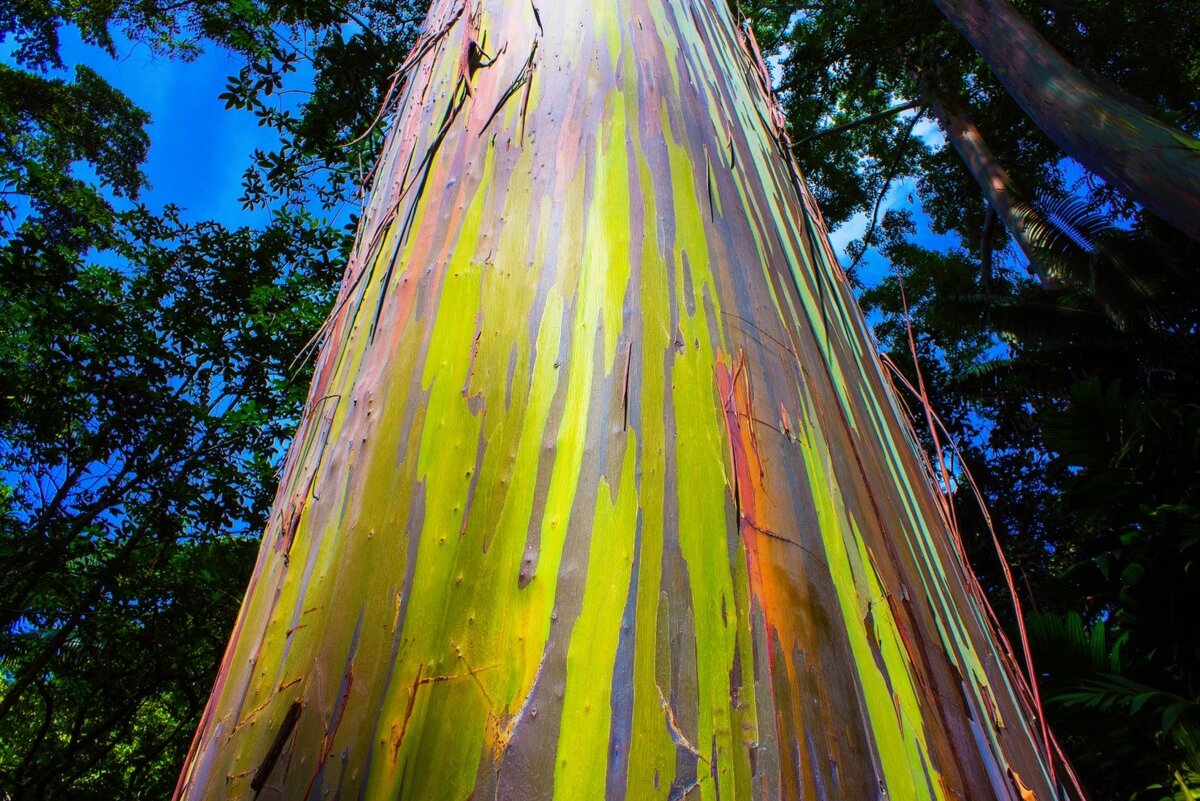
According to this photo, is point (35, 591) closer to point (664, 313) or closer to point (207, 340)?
point (207, 340)

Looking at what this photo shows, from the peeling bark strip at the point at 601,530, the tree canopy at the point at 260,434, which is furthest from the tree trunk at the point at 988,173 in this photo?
the peeling bark strip at the point at 601,530

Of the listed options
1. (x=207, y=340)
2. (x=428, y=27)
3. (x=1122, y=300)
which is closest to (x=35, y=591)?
(x=207, y=340)

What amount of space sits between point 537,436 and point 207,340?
200 inches

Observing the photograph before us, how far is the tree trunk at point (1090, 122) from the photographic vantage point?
416cm

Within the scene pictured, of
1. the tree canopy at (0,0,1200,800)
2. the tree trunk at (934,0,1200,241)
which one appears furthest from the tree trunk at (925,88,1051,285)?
the tree trunk at (934,0,1200,241)

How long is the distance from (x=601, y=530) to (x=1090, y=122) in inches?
225

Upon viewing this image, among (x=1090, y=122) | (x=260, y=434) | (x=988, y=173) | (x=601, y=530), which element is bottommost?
(x=601, y=530)

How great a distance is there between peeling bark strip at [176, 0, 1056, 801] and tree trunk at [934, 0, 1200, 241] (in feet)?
14.6

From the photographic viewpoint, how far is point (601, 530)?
2.04 ft

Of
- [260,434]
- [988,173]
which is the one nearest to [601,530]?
[260,434]

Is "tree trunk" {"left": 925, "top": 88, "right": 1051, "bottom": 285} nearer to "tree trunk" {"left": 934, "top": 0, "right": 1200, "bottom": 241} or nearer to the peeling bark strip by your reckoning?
"tree trunk" {"left": 934, "top": 0, "right": 1200, "bottom": 241}

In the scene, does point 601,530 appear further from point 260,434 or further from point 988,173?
point 988,173

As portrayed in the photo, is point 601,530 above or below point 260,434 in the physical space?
below

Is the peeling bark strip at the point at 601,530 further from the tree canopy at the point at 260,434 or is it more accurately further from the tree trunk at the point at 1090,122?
the tree trunk at the point at 1090,122
